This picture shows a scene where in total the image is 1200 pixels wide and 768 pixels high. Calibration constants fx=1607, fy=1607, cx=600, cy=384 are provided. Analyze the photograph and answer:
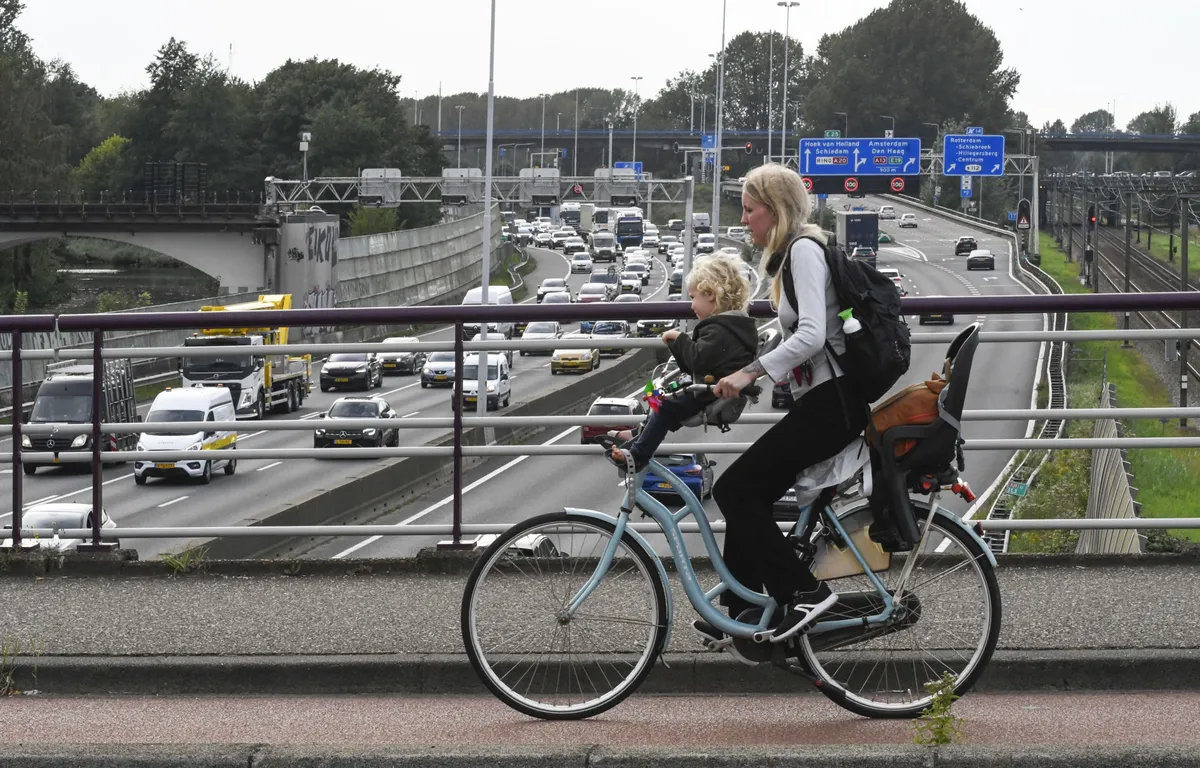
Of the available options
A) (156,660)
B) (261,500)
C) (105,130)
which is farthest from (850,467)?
(105,130)

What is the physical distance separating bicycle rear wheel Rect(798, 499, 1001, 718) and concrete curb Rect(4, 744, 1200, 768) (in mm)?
524

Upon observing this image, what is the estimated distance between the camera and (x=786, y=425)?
5188 mm

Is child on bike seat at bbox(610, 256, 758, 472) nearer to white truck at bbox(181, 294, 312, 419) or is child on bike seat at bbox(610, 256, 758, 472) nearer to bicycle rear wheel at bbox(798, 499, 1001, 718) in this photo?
bicycle rear wheel at bbox(798, 499, 1001, 718)

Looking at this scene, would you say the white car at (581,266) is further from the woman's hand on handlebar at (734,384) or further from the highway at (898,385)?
the woman's hand on handlebar at (734,384)

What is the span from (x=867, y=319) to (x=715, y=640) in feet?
3.83

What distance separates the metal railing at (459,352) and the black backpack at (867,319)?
5.52 ft

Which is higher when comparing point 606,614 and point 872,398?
point 872,398

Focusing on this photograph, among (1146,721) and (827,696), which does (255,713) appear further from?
(1146,721)

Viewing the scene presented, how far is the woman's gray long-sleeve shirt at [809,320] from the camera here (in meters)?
5.00

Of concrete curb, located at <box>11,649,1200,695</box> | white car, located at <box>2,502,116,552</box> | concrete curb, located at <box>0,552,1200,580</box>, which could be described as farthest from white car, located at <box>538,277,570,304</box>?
concrete curb, located at <box>11,649,1200,695</box>

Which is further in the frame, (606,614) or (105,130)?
(105,130)

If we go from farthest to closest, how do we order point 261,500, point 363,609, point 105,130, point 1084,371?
point 105,130, point 1084,371, point 261,500, point 363,609

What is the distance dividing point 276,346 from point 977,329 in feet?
11.6

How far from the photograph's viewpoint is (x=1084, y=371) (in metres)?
53.0
